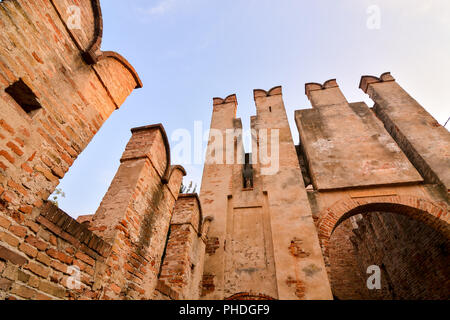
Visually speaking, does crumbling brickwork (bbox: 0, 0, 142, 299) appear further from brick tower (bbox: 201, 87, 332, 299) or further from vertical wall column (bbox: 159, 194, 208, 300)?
brick tower (bbox: 201, 87, 332, 299)

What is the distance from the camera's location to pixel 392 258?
32.0ft

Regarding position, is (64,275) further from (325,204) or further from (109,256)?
(325,204)

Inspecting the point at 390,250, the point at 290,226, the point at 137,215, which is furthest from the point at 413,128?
the point at 137,215

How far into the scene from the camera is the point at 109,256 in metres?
2.70

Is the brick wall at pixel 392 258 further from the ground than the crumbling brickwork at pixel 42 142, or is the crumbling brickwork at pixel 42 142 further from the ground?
the brick wall at pixel 392 258

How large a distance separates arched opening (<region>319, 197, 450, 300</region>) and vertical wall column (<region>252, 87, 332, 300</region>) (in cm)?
46

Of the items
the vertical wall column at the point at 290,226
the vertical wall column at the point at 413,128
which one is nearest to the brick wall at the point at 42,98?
the vertical wall column at the point at 290,226

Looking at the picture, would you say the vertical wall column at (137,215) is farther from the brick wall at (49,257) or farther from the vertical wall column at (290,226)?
the vertical wall column at (290,226)

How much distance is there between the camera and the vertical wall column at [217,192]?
624 centimetres

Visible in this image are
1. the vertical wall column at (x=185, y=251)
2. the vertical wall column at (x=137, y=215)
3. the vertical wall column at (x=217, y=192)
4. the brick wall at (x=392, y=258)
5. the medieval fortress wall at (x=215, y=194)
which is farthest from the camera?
the brick wall at (x=392, y=258)

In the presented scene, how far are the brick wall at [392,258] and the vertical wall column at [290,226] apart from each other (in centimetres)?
282

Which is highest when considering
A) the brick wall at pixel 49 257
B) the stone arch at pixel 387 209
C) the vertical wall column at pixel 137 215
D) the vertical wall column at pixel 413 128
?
the vertical wall column at pixel 413 128

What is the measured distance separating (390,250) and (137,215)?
1108 cm

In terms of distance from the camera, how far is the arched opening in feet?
22.2
